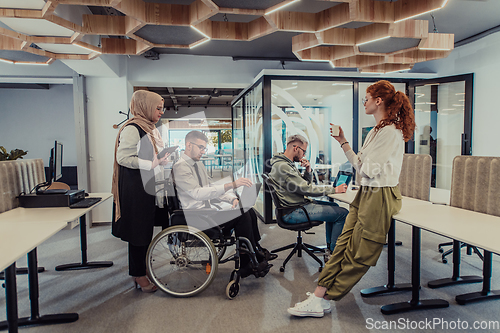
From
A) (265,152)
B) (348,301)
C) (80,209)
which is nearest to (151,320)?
(80,209)

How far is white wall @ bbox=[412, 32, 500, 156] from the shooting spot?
4598mm

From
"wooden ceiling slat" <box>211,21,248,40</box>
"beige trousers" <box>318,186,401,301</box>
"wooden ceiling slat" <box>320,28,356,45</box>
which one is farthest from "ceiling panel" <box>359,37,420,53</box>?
"beige trousers" <box>318,186,401,301</box>

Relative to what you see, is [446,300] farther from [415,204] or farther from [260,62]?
[260,62]

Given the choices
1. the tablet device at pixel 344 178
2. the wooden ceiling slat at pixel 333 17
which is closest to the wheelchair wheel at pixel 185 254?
the tablet device at pixel 344 178

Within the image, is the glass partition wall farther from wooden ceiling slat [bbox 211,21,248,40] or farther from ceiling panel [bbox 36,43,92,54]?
ceiling panel [bbox 36,43,92,54]

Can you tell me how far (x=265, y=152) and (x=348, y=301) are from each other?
2.73m

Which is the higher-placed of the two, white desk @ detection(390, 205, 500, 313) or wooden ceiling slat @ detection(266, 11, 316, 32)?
wooden ceiling slat @ detection(266, 11, 316, 32)

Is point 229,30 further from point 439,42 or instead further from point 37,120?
point 37,120

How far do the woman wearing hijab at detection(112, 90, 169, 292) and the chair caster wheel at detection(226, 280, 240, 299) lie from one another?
74cm

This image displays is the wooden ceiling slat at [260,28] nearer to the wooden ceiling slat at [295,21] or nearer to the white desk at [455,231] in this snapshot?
the wooden ceiling slat at [295,21]

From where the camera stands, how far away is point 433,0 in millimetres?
2375

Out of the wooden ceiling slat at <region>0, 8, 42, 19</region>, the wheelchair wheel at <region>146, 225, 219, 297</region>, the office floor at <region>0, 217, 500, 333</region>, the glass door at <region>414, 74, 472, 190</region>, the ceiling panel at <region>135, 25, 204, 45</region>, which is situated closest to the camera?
the office floor at <region>0, 217, 500, 333</region>

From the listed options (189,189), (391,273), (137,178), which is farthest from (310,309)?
(137,178)

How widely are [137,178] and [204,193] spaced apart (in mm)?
534
